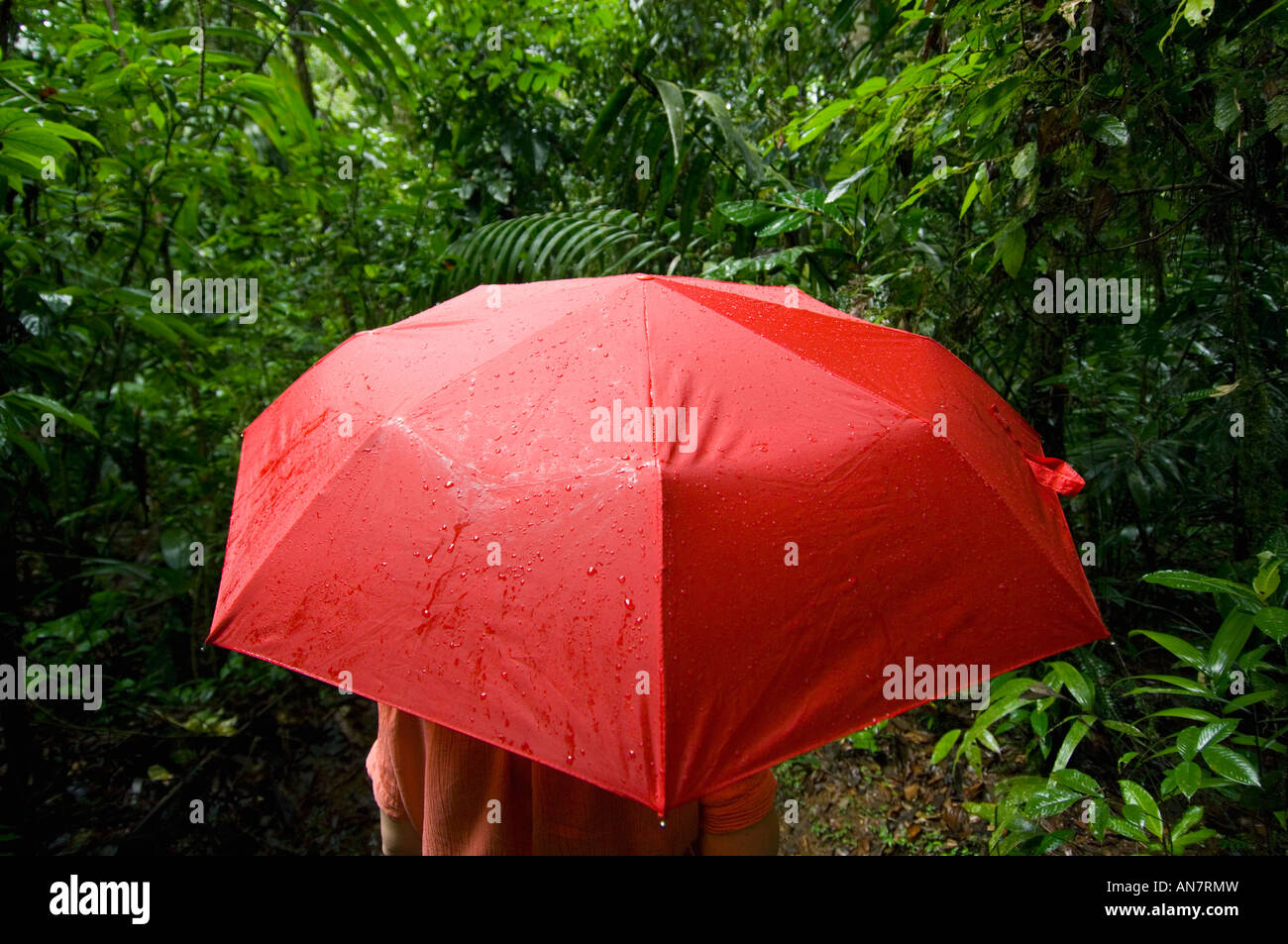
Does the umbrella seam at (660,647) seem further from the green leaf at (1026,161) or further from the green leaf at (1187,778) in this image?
the green leaf at (1026,161)

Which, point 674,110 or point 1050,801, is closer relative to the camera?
point 1050,801

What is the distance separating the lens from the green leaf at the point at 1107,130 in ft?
5.24

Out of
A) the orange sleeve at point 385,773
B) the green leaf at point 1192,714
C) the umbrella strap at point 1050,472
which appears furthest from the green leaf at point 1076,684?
the orange sleeve at point 385,773

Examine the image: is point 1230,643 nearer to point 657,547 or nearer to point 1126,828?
point 1126,828

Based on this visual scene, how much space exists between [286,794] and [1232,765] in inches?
125

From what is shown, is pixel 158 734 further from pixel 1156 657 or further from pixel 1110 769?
pixel 1156 657

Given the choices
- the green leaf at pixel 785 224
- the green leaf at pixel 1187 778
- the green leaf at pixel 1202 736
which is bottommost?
the green leaf at pixel 1187 778

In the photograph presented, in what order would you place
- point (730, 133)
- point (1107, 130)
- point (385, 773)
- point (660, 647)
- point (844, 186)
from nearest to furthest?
point (660, 647), point (385, 773), point (1107, 130), point (844, 186), point (730, 133)

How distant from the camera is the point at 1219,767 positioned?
54.9 inches

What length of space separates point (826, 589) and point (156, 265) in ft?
12.0

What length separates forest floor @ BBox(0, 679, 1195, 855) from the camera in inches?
101

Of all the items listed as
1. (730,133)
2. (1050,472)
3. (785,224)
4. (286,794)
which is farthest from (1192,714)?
(286,794)

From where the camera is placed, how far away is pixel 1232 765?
55.0 inches

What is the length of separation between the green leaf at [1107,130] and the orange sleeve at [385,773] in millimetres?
1970
